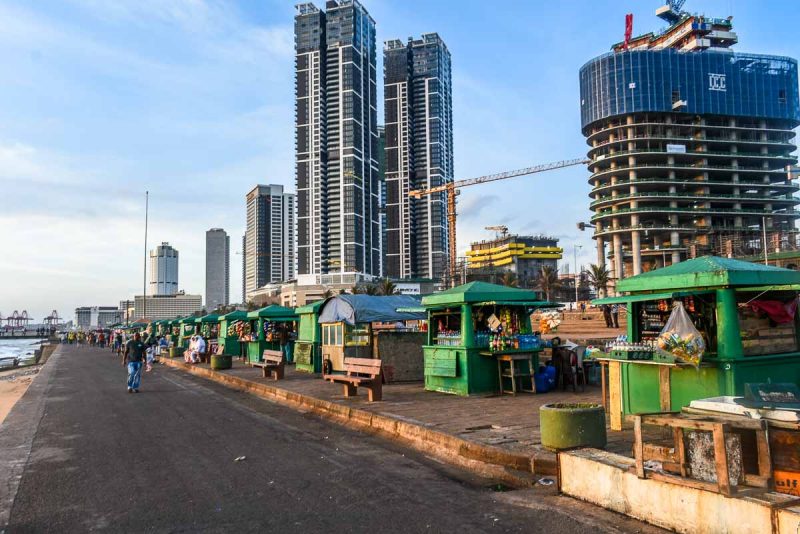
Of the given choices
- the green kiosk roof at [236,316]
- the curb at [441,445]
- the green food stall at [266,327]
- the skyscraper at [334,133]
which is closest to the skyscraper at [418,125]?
the skyscraper at [334,133]

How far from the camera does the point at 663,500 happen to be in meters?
5.22

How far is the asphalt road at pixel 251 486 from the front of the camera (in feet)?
18.5

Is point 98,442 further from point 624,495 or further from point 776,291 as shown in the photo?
point 776,291

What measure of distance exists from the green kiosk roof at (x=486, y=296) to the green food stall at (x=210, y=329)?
855 inches

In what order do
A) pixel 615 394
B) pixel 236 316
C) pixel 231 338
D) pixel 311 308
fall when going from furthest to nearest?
pixel 231 338, pixel 236 316, pixel 311 308, pixel 615 394

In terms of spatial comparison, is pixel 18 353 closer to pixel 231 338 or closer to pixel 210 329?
pixel 210 329

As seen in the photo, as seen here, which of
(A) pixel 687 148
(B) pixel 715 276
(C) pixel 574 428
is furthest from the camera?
(A) pixel 687 148

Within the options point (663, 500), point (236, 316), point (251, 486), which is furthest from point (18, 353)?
point (663, 500)

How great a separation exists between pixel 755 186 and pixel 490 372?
4390 inches

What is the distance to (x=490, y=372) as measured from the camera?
45.5 ft

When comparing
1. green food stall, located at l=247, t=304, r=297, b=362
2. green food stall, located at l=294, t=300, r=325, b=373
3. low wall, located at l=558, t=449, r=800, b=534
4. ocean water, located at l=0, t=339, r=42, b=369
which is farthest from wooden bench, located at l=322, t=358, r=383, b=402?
→ ocean water, located at l=0, t=339, r=42, b=369

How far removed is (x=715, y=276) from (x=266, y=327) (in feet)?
69.7

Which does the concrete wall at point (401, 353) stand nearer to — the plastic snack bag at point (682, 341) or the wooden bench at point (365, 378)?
the wooden bench at point (365, 378)

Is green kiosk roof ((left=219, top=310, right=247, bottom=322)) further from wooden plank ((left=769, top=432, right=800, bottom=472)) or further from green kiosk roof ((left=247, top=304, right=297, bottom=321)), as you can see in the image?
wooden plank ((left=769, top=432, right=800, bottom=472))
